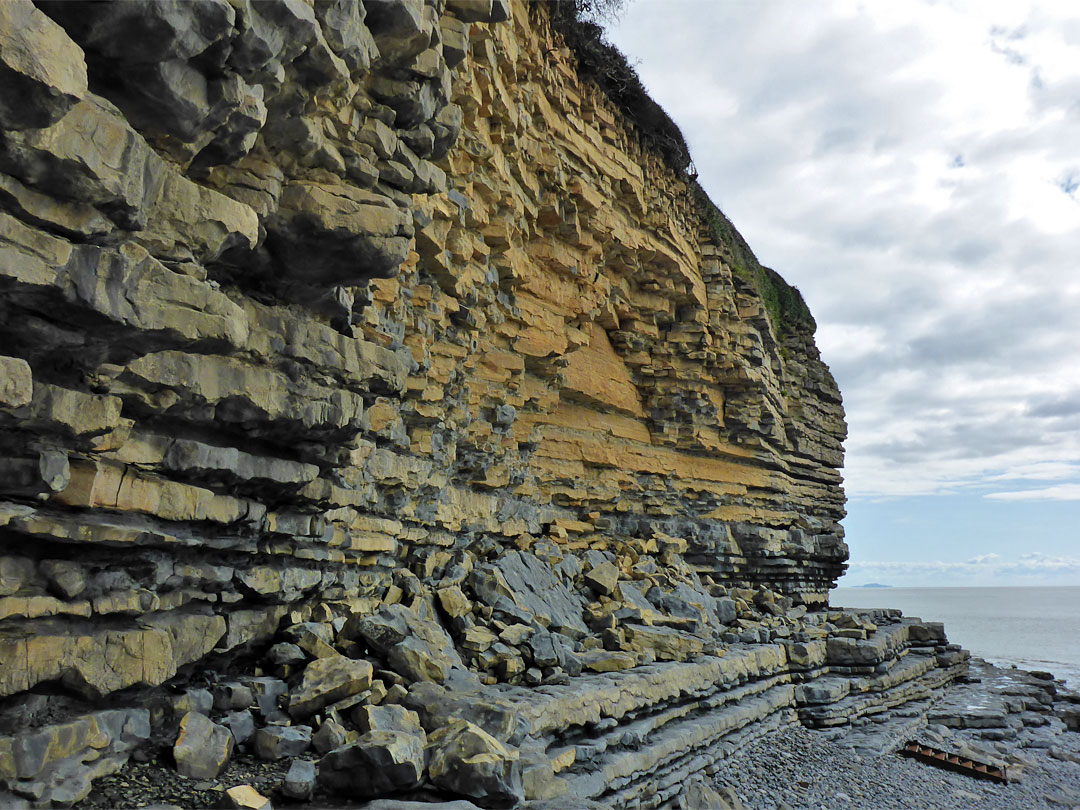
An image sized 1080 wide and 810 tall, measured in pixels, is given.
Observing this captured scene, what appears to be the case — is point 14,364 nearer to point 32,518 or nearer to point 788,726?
point 32,518

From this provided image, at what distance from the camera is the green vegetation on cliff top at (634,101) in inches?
521

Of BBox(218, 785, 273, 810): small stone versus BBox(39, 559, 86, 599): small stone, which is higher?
BBox(39, 559, 86, 599): small stone

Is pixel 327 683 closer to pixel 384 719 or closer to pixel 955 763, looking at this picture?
pixel 384 719

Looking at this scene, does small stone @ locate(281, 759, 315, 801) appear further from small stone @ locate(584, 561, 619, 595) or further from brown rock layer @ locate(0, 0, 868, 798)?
small stone @ locate(584, 561, 619, 595)

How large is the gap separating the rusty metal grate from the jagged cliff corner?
2.40 m

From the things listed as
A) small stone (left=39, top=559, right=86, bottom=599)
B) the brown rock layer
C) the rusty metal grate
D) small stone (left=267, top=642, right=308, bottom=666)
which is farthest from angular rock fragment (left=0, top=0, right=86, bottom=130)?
the rusty metal grate

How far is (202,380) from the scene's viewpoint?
469 cm

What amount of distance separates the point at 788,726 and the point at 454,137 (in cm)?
1159

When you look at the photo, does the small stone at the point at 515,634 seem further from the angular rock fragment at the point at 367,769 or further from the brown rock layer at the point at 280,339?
the angular rock fragment at the point at 367,769

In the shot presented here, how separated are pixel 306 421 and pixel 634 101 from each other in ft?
41.6

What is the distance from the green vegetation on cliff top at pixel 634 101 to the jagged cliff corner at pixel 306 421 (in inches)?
34.2

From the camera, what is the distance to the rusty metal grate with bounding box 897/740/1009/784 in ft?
39.8

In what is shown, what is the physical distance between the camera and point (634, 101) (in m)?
15.5

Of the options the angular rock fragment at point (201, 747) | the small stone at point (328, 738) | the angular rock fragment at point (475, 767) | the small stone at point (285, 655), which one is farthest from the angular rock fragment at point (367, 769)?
the small stone at point (285, 655)
